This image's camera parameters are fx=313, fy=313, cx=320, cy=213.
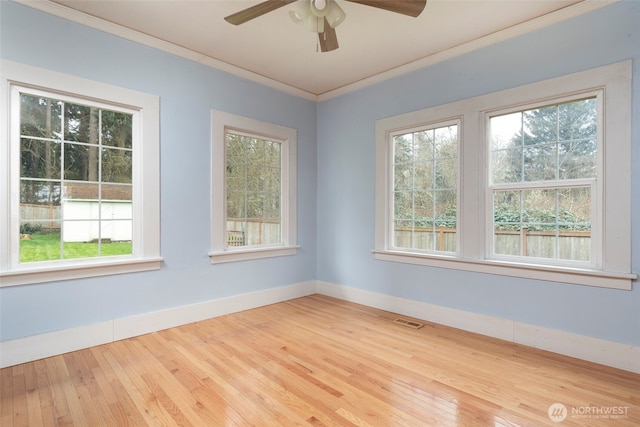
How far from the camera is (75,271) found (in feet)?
8.46

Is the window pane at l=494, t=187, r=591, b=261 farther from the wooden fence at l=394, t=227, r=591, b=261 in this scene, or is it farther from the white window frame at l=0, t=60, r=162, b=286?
the white window frame at l=0, t=60, r=162, b=286

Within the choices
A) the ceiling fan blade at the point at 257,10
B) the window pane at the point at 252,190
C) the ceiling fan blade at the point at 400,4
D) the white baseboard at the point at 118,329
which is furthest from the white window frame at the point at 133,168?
the ceiling fan blade at the point at 400,4

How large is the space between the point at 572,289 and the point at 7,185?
443 centimetres

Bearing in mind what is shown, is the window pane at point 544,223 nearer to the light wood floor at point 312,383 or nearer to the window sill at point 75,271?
the light wood floor at point 312,383

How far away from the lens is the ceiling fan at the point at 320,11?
197 cm

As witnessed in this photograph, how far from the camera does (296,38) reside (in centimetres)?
300

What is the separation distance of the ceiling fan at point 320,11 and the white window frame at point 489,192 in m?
1.37

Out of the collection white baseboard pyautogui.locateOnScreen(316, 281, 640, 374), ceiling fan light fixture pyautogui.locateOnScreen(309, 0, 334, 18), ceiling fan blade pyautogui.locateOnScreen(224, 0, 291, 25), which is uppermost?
ceiling fan light fixture pyautogui.locateOnScreen(309, 0, 334, 18)

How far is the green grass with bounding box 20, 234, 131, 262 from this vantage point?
8.07 ft

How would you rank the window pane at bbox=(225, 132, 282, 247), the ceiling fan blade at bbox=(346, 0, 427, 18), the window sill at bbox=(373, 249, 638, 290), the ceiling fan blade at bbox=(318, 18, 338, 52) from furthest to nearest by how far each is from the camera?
1. the window pane at bbox=(225, 132, 282, 247)
2. the window sill at bbox=(373, 249, 638, 290)
3. the ceiling fan blade at bbox=(318, 18, 338, 52)
4. the ceiling fan blade at bbox=(346, 0, 427, 18)

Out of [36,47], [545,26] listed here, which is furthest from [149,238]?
[545,26]

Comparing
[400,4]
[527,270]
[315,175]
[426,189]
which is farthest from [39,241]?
[527,270]

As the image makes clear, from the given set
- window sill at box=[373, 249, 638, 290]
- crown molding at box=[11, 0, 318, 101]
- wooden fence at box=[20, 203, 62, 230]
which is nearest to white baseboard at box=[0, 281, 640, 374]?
window sill at box=[373, 249, 638, 290]

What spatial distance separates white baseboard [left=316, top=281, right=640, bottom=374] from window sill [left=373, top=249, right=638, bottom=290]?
1.39ft
